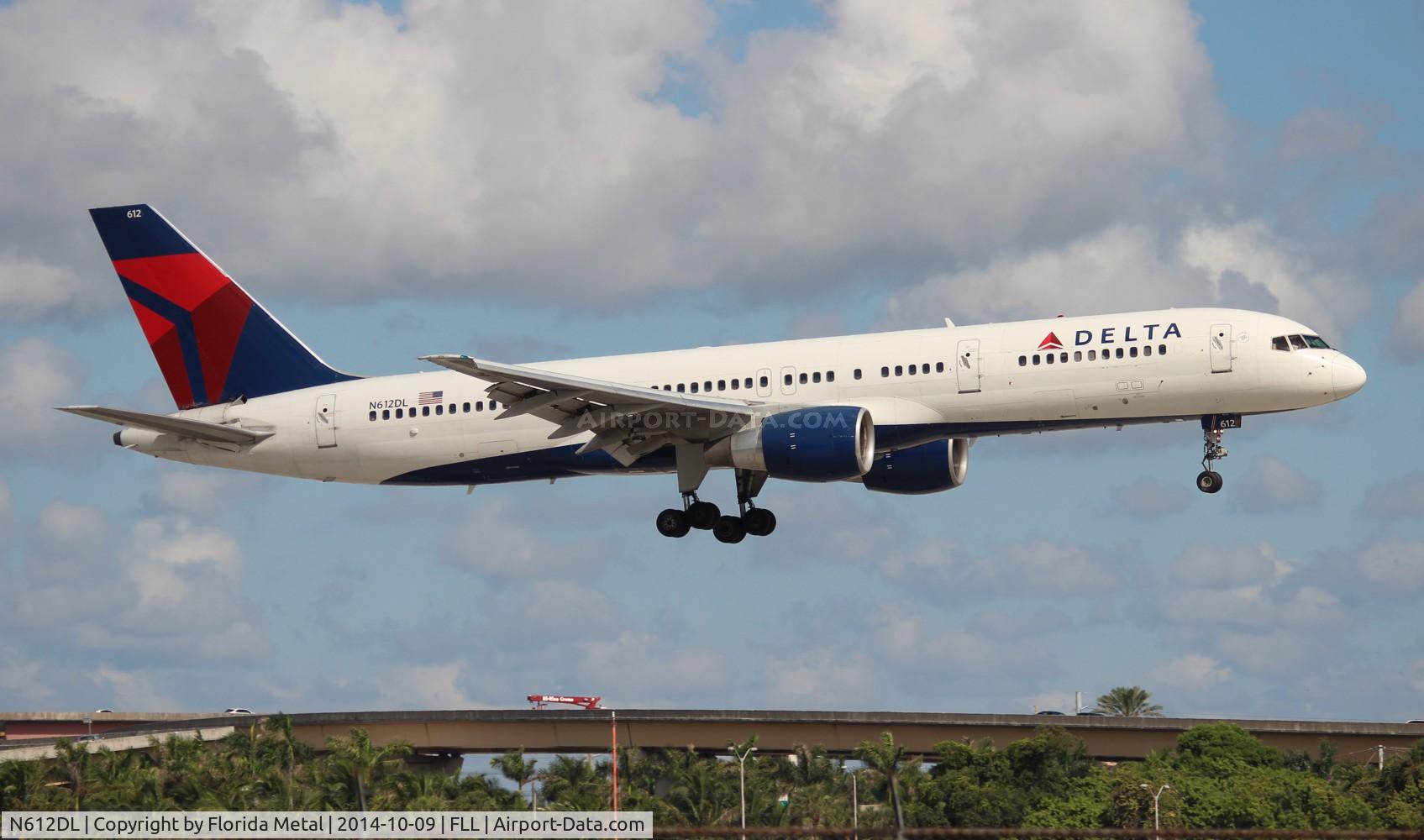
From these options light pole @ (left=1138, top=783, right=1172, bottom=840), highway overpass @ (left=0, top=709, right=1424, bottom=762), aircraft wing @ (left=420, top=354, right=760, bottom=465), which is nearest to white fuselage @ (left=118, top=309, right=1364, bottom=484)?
aircraft wing @ (left=420, top=354, right=760, bottom=465)

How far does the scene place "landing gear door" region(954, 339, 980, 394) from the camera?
46.9 metres

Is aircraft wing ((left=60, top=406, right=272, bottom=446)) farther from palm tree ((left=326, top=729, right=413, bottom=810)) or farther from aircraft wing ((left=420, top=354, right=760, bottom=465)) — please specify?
palm tree ((left=326, top=729, right=413, bottom=810))

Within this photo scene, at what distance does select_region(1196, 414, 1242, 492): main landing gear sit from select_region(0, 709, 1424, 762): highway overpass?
5739cm

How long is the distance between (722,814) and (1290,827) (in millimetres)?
28069

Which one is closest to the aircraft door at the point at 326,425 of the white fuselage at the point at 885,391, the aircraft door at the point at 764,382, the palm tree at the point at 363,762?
the white fuselage at the point at 885,391

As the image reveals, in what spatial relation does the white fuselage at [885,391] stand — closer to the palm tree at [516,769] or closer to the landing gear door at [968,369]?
the landing gear door at [968,369]

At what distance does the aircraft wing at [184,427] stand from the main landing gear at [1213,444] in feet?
86.6

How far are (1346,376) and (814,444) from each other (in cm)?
1322

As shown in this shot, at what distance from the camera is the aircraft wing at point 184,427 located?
50594 millimetres

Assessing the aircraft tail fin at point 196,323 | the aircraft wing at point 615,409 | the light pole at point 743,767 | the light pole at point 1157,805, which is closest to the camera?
the aircraft wing at point 615,409

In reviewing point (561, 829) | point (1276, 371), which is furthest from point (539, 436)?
point (1276, 371)

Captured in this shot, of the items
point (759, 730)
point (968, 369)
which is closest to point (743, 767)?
point (759, 730)

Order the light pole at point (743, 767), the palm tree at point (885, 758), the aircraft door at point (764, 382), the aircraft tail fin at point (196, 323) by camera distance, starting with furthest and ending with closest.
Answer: the palm tree at point (885, 758), the light pole at point (743, 767), the aircraft tail fin at point (196, 323), the aircraft door at point (764, 382)

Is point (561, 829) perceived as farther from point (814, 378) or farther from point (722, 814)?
point (722, 814)
